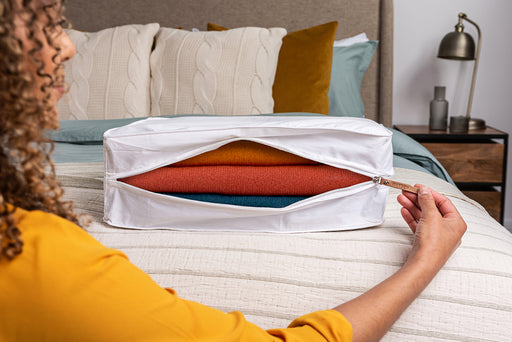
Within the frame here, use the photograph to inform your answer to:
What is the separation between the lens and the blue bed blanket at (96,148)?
5.05 feet

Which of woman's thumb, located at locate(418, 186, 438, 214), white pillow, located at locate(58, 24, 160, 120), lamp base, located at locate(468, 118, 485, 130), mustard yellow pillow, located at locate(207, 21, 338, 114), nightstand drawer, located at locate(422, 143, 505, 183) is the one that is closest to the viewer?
woman's thumb, located at locate(418, 186, 438, 214)

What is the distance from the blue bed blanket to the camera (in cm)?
154

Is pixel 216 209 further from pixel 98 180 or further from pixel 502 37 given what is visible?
pixel 502 37

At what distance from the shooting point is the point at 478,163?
2.36 m

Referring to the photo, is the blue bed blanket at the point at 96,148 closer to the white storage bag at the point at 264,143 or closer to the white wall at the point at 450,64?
the white storage bag at the point at 264,143

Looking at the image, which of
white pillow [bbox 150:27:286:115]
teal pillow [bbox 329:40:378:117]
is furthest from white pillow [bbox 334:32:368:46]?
white pillow [bbox 150:27:286:115]

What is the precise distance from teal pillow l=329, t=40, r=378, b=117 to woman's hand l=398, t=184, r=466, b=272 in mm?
1201

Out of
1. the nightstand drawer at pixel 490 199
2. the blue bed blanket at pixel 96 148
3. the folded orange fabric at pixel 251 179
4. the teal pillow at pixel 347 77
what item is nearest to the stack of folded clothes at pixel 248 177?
the folded orange fabric at pixel 251 179

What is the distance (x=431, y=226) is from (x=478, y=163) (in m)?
1.72

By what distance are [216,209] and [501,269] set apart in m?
0.52

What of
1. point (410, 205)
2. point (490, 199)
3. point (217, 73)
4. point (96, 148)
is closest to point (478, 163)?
point (490, 199)

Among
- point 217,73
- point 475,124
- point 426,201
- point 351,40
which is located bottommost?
point 475,124

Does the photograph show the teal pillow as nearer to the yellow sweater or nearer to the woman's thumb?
the woman's thumb

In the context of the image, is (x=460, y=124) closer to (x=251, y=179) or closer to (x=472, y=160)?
(x=472, y=160)
